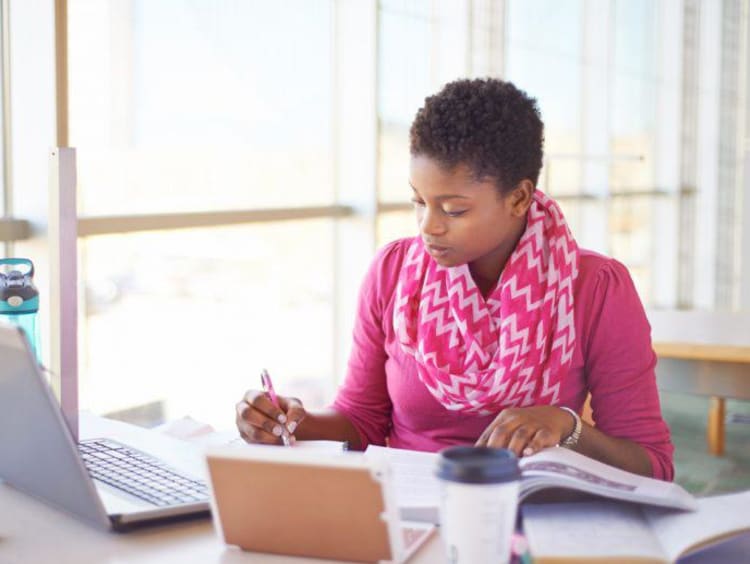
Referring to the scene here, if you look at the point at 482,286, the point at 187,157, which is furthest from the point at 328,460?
the point at 187,157

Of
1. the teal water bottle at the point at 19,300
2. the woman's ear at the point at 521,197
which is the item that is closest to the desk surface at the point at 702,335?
the woman's ear at the point at 521,197

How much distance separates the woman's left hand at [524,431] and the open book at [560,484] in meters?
0.03

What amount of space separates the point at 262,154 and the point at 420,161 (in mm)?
2107

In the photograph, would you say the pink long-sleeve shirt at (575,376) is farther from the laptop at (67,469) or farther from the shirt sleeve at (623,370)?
the laptop at (67,469)

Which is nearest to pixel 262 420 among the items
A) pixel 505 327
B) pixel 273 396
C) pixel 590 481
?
pixel 273 396

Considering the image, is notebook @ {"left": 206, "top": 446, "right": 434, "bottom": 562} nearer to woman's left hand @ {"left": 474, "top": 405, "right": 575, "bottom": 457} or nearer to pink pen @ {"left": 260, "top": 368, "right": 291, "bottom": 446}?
woman's left hand @ {"left": 474, "top": 405, "right": 575, "bottom": 457}

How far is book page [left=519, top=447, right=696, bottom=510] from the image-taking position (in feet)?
3.71

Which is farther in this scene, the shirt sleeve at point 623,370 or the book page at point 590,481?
the shirt sleeve at point 623,370

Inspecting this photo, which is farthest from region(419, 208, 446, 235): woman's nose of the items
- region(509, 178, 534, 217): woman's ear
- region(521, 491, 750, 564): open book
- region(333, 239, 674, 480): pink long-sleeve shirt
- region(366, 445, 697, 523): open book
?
region(521, 491, 750, 564): open book

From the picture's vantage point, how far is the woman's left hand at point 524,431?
4.23 feet

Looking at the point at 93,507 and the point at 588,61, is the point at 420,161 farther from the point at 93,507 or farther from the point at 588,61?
the point at 588,61

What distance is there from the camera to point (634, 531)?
3.59ft

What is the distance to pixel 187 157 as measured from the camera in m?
3.26

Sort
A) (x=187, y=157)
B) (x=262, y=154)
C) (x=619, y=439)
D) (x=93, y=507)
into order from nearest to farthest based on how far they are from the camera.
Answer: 1. (x=93, y=507)
2. (x=619, y=439)
3. (x=187, y=157)
4. (x=262, y=154)
